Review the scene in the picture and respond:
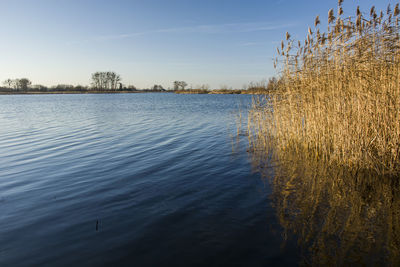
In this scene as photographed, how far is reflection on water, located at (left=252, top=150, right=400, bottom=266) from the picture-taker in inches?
113

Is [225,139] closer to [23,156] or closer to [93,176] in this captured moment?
[93,176]

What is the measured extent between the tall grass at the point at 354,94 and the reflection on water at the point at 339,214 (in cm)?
50

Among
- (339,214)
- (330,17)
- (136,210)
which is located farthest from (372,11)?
(136,210)

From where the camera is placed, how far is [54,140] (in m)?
10.4

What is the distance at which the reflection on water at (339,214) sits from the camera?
9.40 feet

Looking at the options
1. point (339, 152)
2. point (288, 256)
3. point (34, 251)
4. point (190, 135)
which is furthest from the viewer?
point (190, 135)

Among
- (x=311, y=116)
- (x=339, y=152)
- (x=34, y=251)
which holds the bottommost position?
(x=34, y=251)

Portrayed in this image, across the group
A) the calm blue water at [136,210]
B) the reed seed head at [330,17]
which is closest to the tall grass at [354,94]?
the reed seed head at [330,17]

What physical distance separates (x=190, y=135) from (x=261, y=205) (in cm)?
740

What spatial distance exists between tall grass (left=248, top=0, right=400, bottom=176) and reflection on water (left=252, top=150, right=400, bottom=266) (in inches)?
19.8

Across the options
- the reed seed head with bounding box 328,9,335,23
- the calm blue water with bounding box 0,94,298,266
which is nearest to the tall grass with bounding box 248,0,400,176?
the reed seed head with bounding box 328,9,335,23

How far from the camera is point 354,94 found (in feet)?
16.7

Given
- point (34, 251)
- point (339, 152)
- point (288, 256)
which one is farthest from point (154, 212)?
point (339, 152)

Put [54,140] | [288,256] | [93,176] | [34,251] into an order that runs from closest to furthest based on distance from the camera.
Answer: [288,256], [34,251], [93,176], [54,140]
